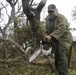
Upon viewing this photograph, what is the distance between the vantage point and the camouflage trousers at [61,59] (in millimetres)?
5037

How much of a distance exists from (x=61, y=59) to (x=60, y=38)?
0.39 metres

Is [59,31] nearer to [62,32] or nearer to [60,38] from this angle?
[62,32]

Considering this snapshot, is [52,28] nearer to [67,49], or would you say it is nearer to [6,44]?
[67,49]

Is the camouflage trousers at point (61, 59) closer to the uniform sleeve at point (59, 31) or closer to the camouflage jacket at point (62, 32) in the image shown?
the camouflage jacket at point (62, 32)

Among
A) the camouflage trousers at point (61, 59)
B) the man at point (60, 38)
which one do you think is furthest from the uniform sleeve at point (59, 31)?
the camouflage trousers at point (61, 59)

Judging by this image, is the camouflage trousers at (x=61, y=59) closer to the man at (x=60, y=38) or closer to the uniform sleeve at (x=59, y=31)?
the man at (x=60, y=38)

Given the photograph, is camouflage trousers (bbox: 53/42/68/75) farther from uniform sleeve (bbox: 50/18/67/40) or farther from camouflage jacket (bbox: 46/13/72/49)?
uniform sleeve (bbox: 50/18/67/40)

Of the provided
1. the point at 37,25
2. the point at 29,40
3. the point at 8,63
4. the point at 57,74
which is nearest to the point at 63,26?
the point at 57,74

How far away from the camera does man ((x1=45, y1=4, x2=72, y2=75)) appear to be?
502 centimetres

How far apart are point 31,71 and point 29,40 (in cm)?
326

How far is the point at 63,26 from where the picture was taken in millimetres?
5016

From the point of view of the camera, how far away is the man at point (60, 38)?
5020mm

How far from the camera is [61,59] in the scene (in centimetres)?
510

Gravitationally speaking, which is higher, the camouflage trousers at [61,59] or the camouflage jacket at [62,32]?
the camouflage jacket at [62,32]
